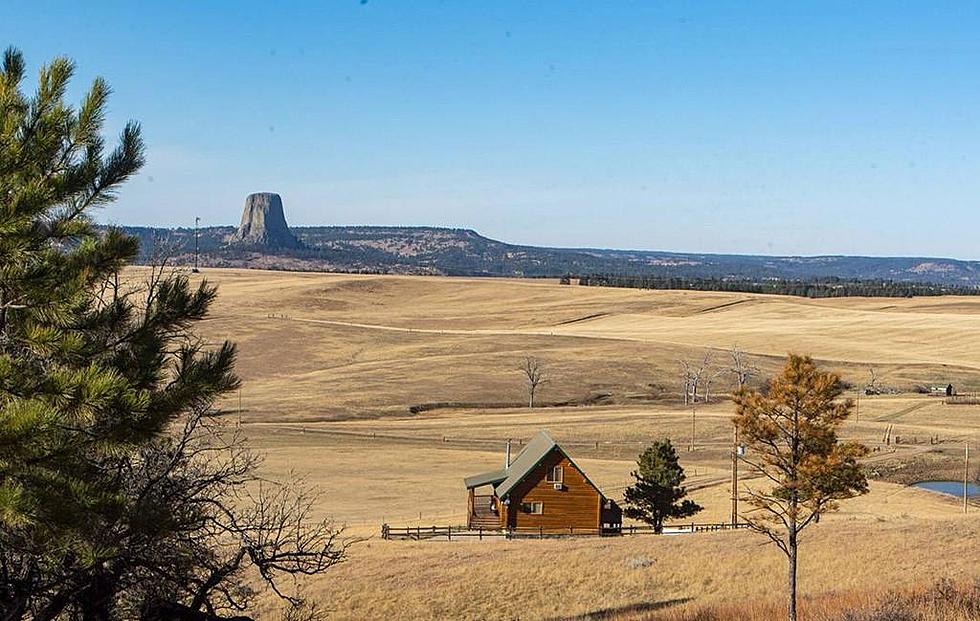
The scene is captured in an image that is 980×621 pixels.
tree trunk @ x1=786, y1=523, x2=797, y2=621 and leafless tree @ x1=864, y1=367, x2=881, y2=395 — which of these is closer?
tree trunk @ x1=786, y1=523, x2=797, y2=621

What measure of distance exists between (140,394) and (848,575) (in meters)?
20.7

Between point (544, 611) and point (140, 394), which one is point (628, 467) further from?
point (140, 394)

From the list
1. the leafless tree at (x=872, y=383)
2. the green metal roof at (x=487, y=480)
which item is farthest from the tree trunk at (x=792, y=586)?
the leafless tree at (x=872, y=383)

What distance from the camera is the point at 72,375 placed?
8.73 meters

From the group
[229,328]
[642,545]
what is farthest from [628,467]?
[229,328]

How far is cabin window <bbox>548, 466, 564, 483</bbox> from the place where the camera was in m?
42.3

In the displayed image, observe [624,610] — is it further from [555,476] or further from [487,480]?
[487,480]

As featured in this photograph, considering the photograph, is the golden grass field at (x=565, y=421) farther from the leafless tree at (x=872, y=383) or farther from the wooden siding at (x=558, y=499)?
the wooden siding at (x=558, y=499)

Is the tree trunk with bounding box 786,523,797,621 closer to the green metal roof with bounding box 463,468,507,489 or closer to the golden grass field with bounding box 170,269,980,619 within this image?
the golden grass field with bounding box 170,269,980,619

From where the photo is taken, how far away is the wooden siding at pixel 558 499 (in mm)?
42125

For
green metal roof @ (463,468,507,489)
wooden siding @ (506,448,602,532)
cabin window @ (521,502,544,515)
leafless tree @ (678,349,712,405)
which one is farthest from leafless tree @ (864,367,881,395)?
green metal roof @ (463,468,507,489)

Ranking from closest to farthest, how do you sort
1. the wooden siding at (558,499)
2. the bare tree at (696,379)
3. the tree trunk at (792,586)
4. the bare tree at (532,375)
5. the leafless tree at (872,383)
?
1. the tree trunk at (792,586)
2. the wooden siding at (558,499)
3. the bare tree at (532,375)
4. the bare tree at (696,379)
5. the leafless tree at (872,383)

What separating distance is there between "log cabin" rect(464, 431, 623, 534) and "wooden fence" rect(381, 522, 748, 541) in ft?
0.25

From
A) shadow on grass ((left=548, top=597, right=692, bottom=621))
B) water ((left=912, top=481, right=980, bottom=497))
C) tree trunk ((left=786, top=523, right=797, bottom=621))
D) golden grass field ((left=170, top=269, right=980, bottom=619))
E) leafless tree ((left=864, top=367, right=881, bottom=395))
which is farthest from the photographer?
leafless tree ((left=864, top=367, right=881, bottom=395))
